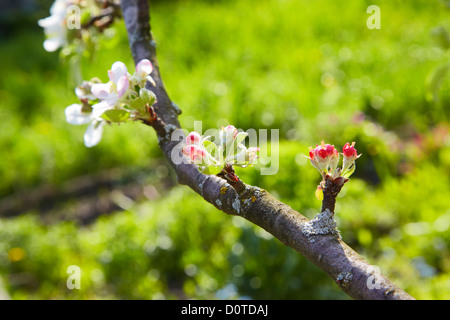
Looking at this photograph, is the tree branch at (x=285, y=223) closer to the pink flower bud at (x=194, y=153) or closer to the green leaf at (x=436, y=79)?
the pink flower bud at (x=194, y=153)

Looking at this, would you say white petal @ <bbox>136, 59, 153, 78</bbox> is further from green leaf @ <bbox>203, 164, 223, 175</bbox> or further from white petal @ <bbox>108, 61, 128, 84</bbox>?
green leaf @ <bbox>203, 164, 223, 175</bbox>

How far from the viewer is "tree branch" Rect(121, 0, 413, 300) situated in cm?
51

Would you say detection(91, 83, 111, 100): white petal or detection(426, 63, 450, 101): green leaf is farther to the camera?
detection(426, 63, 450, 101): green leaf

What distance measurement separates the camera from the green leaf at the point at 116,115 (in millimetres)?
727

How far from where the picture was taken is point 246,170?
2.17 meters

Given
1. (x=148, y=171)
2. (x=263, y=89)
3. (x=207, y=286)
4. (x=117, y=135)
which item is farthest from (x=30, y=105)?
(x=207, y=286)

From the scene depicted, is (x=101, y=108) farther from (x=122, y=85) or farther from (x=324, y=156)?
(x=324, y=156)

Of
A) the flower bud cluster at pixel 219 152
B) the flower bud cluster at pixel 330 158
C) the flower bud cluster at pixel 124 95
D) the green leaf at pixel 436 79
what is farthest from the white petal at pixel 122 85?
the green leaf at pixel 436 79

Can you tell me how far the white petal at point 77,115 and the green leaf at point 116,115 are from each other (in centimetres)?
15

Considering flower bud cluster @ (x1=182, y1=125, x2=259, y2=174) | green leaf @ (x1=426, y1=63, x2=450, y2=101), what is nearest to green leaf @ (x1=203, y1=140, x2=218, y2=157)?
flower bud cluster @ (x1=182, y1=125, x2=259, y2=174)

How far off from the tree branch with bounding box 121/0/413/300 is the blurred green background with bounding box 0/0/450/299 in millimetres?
561

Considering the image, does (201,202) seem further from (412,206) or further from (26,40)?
(26,40)

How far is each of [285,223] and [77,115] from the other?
19.1 inches

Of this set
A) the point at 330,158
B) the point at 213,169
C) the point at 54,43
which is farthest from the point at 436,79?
the point at 54,43
